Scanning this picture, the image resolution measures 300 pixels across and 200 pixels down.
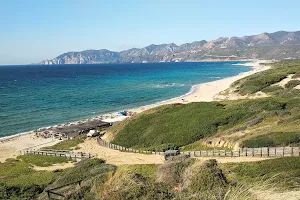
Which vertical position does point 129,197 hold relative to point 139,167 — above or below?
above

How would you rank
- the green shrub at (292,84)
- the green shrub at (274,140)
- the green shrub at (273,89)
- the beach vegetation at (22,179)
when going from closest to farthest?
the beach vegetation at (22,179) → the green shrub at (274,140) → the green shrub at (292,84) → the green shrub at (273,89)

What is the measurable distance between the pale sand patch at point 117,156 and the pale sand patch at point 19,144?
29.8 ft

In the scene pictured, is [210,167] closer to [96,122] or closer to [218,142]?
[218,142]

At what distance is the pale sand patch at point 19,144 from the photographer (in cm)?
3909

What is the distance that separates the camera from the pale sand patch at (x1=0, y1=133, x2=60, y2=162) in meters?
39.1

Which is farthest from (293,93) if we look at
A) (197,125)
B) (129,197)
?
(129,197)

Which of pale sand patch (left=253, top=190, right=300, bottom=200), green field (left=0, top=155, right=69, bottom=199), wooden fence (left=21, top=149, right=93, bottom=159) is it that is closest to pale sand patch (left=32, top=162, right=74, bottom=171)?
green field (left=0, top=155, right=69, bottom=199)

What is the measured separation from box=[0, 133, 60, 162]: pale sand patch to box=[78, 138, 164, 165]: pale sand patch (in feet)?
29.8

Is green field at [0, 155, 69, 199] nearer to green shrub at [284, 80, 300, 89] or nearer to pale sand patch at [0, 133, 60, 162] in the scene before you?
pale sand patch at [0, 133, 60, 162]

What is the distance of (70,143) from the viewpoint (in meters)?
39.7

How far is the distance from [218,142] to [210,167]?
43.5ft

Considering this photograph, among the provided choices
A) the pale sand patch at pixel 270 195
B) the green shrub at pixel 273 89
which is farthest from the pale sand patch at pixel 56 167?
the green shrub at pixel 273 89

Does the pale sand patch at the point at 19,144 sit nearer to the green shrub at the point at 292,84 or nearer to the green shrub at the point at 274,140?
the green shrub at the point at 274,140

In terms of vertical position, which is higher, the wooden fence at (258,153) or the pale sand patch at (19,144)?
the wooden fence at (258,153)
